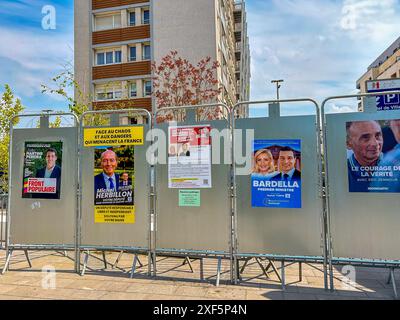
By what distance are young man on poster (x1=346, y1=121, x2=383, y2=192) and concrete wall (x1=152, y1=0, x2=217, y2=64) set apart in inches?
938

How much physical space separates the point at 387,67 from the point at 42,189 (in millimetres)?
69110

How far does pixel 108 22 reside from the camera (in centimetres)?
3077

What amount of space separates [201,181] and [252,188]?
0.81 m

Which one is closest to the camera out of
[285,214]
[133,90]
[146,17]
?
[285,214]

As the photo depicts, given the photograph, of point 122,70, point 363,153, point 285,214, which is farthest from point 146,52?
point 363,153

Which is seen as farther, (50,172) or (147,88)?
(147,88)

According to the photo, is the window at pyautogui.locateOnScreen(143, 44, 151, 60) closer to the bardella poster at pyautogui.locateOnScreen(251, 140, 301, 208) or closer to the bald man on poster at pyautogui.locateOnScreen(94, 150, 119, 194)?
the bald man on poster at pyautogui.locateOnScreen(94, 150, 119, 194)

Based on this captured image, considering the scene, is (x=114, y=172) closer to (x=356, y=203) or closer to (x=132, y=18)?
(x=356, y=203)

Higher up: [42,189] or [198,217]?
[42,189]

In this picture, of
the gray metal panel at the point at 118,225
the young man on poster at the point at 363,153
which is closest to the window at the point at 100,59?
the gray metal panel at the point at 118,225

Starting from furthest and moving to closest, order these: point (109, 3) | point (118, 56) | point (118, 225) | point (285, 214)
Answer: point (109, 3)
point (118, 56)
point (118, 225)
point (285, 214)

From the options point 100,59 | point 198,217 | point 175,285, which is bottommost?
point 175,285

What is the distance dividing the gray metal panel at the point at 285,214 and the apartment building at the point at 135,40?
23.0 m

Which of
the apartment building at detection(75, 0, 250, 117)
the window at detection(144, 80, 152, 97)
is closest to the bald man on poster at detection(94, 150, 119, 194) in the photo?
the apartment building at detection(75, 0, 250, 117)
